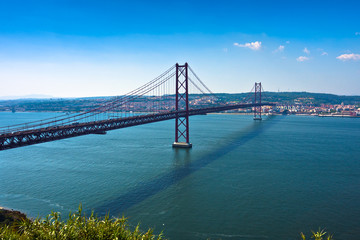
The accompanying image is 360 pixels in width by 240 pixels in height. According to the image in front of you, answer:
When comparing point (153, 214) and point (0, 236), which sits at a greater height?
point (0, 236)

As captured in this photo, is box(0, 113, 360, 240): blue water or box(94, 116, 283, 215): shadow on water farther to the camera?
box(94, 116, 283, 215): shadow on water

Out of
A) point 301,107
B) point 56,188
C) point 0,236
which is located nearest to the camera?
point 0,236

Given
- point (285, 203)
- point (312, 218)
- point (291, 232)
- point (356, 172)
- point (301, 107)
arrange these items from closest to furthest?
point (291, 232)
point (312, 218)
point (285, 203)
point (356, 172)
point (301, 107)

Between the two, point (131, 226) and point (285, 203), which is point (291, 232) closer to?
point (285, 203)

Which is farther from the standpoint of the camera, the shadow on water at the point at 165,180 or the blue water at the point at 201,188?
the shadow on water at the point at 165,180

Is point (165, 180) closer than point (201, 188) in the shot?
No

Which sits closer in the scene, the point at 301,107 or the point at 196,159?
the point at 196,159

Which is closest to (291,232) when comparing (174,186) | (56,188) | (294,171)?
(174,186)

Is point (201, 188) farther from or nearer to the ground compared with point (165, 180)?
nearer to the ground
